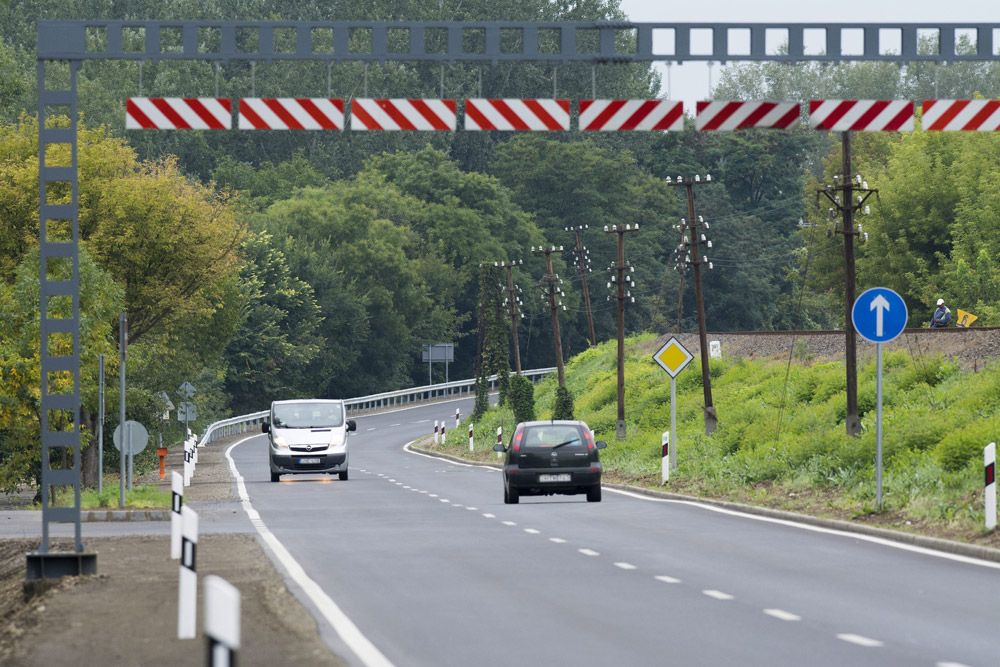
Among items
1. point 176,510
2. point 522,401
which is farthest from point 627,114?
point 522,401

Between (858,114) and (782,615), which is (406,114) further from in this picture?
(782,615)

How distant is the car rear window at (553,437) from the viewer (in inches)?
1277

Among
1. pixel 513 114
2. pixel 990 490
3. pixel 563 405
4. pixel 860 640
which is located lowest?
pixel 860 640

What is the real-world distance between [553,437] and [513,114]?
14285 mm

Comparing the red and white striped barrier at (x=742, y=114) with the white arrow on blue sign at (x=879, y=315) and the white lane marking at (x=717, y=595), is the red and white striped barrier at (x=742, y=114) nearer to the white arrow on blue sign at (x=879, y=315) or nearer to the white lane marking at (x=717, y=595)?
the white lane marking at (x=717, y=595)

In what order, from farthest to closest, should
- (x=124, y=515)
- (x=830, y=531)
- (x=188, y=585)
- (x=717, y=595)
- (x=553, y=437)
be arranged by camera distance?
1. (x=553, y=437)
2. (x=124, y=515)
3. (x=830, y=531)
4. (x=717, y=595)
5. (x=188, y=585)

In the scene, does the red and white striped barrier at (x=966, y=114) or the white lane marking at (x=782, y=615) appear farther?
the red and white striped barrier at (x=966, y=114)

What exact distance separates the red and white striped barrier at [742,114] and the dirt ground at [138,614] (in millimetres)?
6336

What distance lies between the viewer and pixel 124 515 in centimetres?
3041

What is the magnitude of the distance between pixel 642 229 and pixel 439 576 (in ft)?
359

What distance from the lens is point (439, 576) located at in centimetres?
1773

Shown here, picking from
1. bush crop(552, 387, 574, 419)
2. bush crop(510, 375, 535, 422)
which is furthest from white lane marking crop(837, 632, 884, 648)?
bush crop(510, 375, 535, 422)

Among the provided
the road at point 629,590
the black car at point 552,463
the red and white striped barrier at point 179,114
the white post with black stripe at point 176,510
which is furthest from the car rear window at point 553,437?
the red and white striped barrier at point 179,114

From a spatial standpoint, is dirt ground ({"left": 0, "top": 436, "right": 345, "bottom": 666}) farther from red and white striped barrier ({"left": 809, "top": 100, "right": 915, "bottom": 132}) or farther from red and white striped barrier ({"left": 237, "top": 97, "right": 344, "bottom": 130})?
red and white striped barrier ({"left": 809, "top": 100, "right": 915, "bottom": 132})
